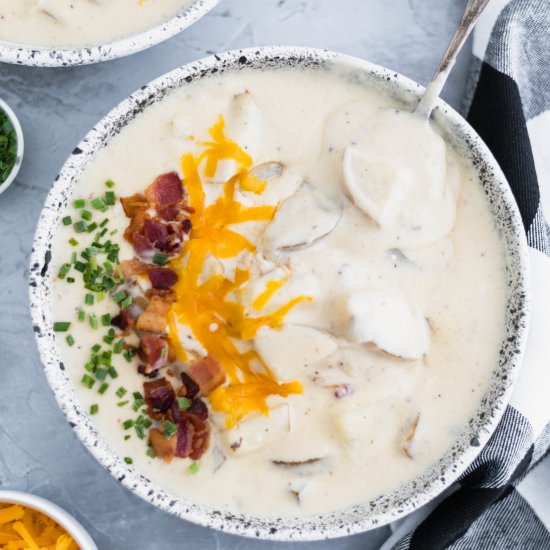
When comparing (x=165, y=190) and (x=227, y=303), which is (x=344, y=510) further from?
(x=165, y=190)

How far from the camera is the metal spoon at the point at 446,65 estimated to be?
217 cm

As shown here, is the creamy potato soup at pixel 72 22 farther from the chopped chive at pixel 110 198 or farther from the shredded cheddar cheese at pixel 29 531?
Answer: the shredded cheddar cheese at pixel 29 531

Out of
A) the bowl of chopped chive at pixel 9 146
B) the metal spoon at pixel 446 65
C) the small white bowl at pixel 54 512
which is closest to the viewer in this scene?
the metal spoon at pixel 446 65

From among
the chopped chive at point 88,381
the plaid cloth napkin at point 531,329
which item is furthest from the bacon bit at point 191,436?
the plaid cloth napkin at point 531,329

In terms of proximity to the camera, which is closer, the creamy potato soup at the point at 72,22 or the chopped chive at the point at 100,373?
the chopped chive at the point at 100,373

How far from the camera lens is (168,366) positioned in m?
2.14

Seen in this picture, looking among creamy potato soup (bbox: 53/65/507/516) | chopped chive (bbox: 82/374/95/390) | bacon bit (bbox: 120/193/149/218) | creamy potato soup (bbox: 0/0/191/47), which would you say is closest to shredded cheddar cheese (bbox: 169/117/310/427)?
creamy potato soup (bbox: 53/65/507/516)

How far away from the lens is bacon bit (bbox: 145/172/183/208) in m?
2.13

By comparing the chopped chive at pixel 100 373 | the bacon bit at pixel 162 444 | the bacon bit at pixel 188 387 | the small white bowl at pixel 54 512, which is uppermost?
the bacon bit at pixel 188 387

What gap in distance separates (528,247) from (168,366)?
994mm

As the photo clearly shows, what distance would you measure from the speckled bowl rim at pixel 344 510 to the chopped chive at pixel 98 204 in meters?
0.07

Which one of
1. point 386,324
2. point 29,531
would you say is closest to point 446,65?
point 386,324

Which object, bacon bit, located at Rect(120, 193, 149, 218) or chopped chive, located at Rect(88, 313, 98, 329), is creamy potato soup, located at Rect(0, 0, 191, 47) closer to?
bacon bit, located at Rect(120, 193, 149, 218)

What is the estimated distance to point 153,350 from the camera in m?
2.09
